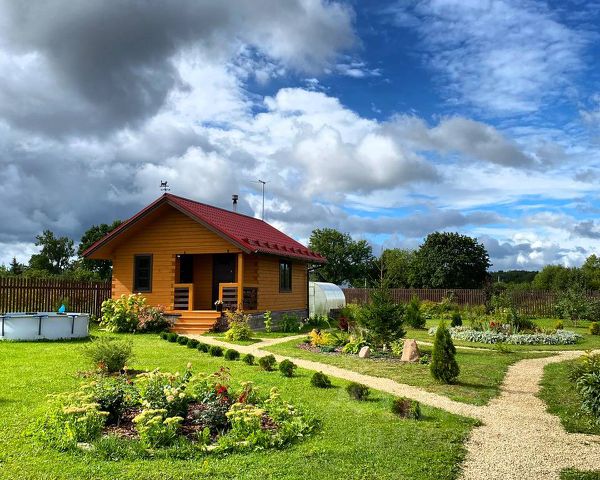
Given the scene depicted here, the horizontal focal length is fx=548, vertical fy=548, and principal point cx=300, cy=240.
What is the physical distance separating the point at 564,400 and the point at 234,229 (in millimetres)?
15680

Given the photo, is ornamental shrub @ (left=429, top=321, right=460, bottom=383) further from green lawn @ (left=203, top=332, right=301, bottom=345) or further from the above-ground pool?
the above-ground pool

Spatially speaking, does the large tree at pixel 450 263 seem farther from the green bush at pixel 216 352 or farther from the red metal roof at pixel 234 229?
the green bush at pixel 216 352

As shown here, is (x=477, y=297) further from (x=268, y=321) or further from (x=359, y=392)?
(x=359, y=392)

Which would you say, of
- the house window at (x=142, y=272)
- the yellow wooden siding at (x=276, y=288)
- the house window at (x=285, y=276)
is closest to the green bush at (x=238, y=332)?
the yellow wooden siding at (x=276, y=288)

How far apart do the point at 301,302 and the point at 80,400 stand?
21.1 m

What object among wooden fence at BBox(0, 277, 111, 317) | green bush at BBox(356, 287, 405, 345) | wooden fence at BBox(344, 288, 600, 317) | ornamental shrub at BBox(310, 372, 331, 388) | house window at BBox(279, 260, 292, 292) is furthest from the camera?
wooden fence at BBox(344, 288, 600, 317)

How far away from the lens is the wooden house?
2164cm

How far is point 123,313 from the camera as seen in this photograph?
2086 cm

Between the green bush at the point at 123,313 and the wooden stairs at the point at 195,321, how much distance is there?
5.05 feet

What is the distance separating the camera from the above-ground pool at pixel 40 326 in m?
16.5

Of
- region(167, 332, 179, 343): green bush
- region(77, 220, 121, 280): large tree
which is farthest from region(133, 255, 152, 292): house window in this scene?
region(77, 220, 121, 280): large tree

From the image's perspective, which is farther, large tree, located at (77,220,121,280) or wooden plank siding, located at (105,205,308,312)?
large tree, located at (77,220,121,280)

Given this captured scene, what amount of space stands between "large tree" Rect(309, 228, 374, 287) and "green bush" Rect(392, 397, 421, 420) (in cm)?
6357

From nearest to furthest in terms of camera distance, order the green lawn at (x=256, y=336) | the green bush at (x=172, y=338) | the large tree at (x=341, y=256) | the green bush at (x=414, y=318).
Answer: the green bush at (x=172, y=338) < the green lawn at (x=256, y=336) < the green bush at (x=414, y=318) < the large tree at (x=341, y=256)
